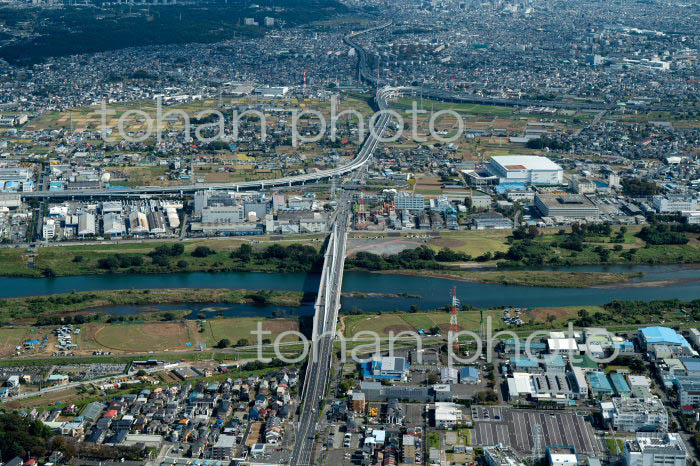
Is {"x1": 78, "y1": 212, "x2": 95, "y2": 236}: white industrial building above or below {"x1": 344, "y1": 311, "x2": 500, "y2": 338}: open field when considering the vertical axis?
above

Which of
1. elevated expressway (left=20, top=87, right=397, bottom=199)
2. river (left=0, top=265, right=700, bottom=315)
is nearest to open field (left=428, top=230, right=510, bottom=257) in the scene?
river (left=0, top=265, right=700, bottom=315)

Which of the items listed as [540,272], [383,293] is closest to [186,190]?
[383,293]

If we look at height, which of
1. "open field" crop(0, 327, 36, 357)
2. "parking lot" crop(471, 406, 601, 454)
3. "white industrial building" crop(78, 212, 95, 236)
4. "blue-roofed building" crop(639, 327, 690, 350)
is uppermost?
"white industrial building" crop(78, 212, 95, 236)

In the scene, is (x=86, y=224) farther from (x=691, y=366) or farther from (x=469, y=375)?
(x=691, y=366)

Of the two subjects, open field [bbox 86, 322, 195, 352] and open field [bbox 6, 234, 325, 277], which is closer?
open field [bbox 86, 322, 195, 352]

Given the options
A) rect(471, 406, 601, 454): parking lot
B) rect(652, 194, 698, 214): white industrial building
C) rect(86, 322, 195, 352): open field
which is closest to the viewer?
rect(471, 406, 601, 454): parking lot

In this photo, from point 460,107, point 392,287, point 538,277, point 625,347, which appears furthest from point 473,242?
point 460,107

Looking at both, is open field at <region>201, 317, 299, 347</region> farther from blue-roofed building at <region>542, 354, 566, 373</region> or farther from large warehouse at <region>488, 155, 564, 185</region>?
large warehouse at <region>488, 155, 564, 185</region>
